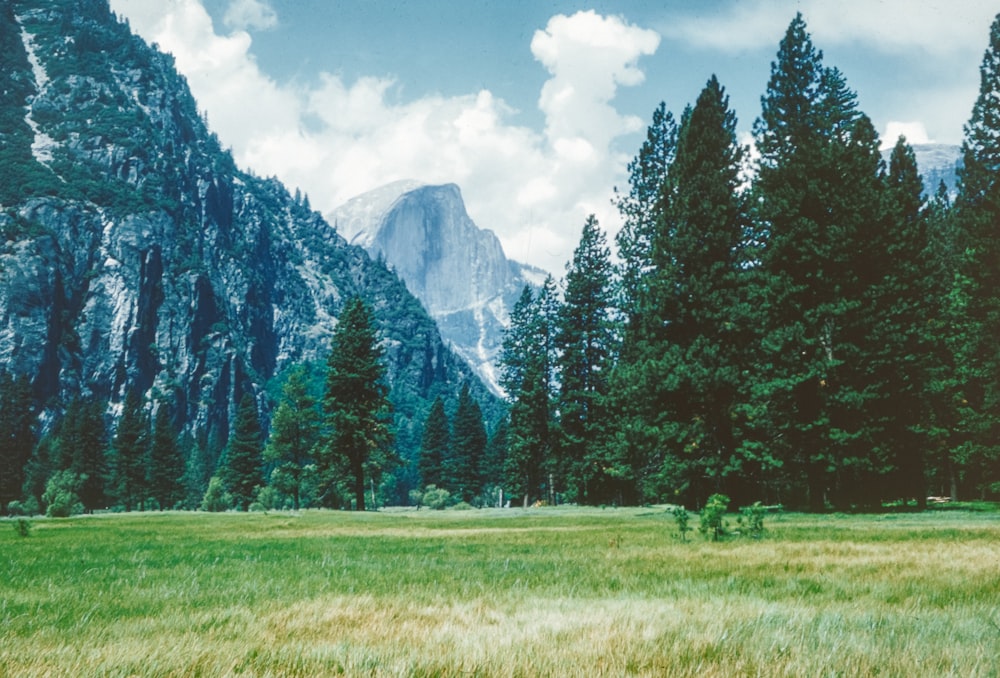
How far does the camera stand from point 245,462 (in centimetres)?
8750

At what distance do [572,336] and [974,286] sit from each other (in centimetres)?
2582

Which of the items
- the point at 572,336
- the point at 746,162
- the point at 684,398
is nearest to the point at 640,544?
the point at 684,398

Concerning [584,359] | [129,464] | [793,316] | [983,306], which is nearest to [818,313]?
[793,316]

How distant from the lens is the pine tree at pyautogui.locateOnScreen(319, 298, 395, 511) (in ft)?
150

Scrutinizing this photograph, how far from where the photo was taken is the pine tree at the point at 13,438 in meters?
88.2

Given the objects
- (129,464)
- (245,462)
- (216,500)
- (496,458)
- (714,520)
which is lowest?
(216,500)

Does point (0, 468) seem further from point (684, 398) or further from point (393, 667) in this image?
point (393, 667)

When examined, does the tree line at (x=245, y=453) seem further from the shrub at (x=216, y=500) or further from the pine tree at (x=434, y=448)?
the pine tree at (x=434, y=448)

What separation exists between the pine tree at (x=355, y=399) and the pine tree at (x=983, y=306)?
37400mm

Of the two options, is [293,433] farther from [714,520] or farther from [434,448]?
[714,520]

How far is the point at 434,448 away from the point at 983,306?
88684mm

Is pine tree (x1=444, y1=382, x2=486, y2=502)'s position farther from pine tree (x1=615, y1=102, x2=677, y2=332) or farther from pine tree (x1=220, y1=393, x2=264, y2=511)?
pine tree (x1=615, y1=102, x2=677, y2=332)

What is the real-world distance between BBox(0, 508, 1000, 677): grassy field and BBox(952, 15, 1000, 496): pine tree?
30239 millimetres

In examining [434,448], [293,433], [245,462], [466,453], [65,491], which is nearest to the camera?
[293,433]
